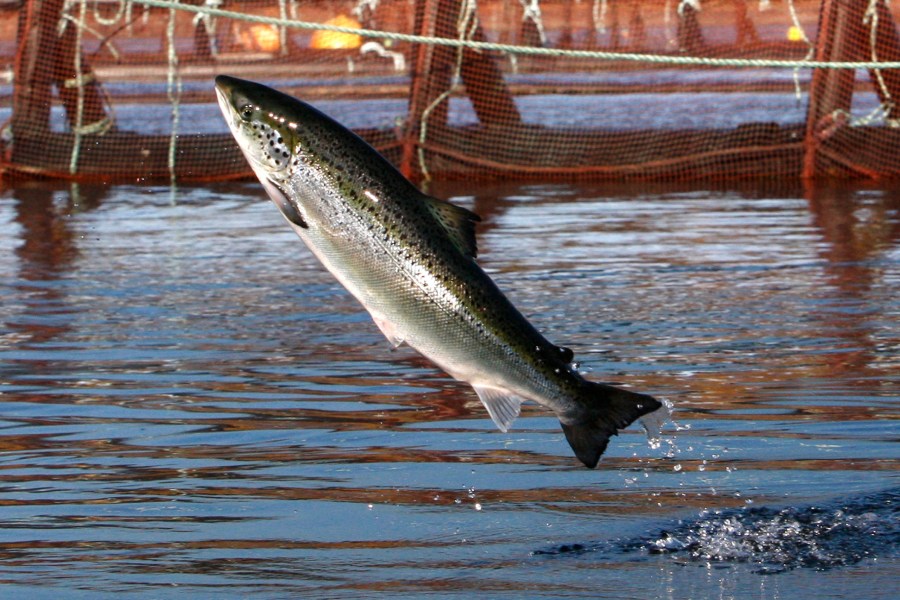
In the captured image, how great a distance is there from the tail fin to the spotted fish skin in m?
0.17

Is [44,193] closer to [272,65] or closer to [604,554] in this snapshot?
[272,65]

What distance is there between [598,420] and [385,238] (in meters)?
0.73

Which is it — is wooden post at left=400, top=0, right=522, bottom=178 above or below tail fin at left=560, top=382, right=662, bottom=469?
below

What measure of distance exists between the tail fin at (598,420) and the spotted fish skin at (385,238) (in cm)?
17

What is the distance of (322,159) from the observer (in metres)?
4.40

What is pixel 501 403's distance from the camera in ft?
14.9

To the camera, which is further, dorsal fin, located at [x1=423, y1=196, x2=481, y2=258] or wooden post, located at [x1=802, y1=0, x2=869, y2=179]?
wooden post, located at [x1=802, y1=0, x2=869, y2=179]

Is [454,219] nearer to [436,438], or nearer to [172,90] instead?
[436,438]

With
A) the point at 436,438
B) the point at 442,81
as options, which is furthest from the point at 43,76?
the point at 436,438

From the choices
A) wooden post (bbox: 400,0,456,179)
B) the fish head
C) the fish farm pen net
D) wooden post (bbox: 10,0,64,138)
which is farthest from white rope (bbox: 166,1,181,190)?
the fish head

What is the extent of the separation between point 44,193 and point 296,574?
13.6 meters

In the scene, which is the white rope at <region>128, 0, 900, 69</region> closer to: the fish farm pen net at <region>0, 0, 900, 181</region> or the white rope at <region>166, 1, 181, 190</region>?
the fish farm pen net at <region>0, 0, 900, 181</region>

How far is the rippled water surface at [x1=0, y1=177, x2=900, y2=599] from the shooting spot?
5004 mm

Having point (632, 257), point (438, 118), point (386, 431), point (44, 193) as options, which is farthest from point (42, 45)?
point (386, 431)
